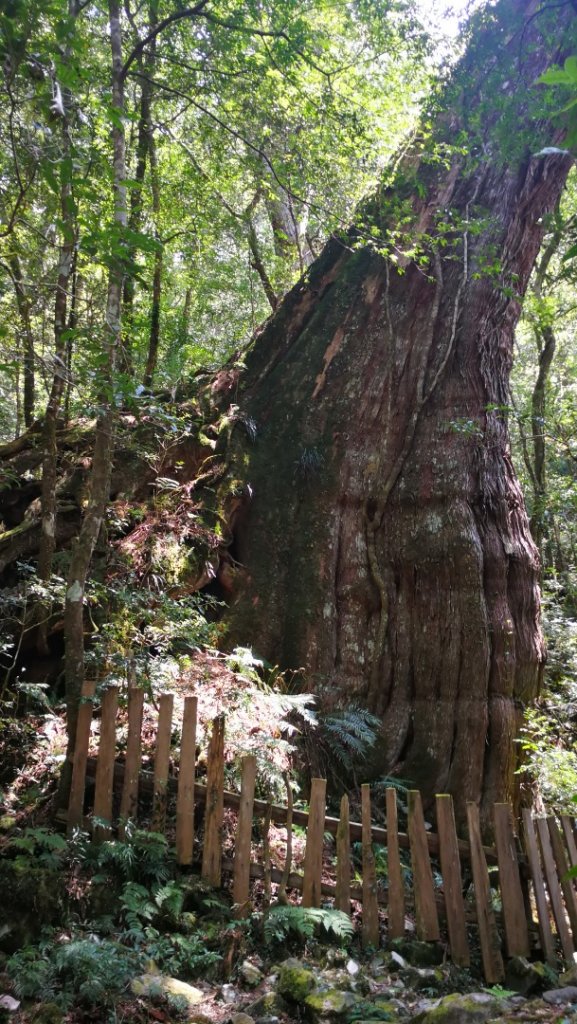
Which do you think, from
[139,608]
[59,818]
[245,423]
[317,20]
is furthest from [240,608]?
[317,20]

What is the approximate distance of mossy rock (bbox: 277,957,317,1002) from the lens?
3.28 meters

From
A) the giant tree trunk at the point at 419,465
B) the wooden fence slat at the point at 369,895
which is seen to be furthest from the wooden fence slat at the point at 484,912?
the giant tree trunk at the point at 419,465

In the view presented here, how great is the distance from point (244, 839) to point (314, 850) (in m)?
0.48

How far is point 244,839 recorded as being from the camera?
4129 mm

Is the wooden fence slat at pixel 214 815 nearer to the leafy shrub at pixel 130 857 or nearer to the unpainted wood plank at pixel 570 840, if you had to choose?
the leafy shrub at pixel 130 857

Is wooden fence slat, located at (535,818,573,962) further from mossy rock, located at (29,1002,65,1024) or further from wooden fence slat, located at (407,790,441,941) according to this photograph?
mossy rock, located at (29,1002,65,1024)

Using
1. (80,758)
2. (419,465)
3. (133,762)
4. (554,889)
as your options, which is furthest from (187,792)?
(419,465)

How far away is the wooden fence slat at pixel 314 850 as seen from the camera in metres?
4.10

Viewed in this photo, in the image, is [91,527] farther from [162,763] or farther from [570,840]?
[570,840]

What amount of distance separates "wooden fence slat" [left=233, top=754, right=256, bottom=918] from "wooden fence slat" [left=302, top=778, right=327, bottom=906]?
1.27ft

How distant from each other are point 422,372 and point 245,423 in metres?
2.39

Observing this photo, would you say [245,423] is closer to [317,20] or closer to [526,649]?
Result: [526,649]

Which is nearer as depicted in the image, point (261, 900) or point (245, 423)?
point (261, 900)

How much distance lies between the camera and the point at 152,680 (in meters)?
5.14
